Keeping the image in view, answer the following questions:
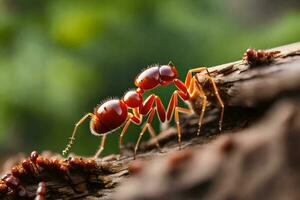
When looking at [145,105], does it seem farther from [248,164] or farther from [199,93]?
[248,164]

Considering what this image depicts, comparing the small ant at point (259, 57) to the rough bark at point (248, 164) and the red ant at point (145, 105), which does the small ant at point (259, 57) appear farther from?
the rough bark at point (248, 164)

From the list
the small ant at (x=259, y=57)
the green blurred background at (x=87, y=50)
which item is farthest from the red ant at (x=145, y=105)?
the green blurred background at (x=87, y=50)

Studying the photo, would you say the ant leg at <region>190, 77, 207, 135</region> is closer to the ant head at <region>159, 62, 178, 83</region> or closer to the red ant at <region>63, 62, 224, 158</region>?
the red ant at <region>63, 62, 224, 158</region>

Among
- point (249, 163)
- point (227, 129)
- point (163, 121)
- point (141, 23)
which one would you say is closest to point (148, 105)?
point (163, 121)

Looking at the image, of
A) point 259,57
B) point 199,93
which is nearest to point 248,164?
point 259,57

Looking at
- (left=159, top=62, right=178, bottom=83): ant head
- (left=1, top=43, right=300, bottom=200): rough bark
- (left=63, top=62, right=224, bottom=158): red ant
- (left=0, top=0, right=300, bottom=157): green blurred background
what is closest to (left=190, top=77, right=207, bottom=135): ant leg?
(left=63, top=62, right=224, bottom=158): red ant

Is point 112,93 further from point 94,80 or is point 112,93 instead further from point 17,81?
point 17,81
